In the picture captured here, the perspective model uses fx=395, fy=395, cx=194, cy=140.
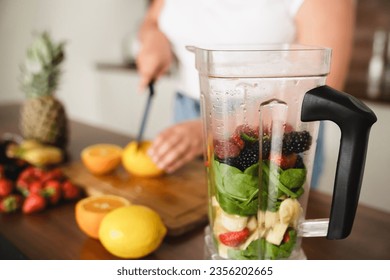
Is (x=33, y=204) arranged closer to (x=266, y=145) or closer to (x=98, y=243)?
(x=98, y=243)

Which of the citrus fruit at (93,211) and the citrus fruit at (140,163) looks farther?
the citrus fruit at (140,163)

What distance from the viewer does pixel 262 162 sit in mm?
418

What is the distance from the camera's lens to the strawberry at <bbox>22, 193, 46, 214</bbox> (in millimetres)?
627

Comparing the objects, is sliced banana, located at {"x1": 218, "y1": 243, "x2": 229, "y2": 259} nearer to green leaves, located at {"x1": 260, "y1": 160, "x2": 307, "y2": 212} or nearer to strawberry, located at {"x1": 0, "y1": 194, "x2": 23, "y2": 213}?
green leaves, located at {"x1": 260, "y1": 160, "x2": 307, "y2": 212}

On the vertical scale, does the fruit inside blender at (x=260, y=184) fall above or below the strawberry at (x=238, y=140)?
below

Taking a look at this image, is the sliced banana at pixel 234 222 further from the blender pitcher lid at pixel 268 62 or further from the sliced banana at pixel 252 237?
the blender pitcher lid at pixel 268 62

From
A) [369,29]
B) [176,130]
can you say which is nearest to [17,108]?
[176,130]

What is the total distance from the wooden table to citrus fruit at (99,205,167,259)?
3 cm

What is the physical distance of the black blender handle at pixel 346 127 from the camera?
35 cm

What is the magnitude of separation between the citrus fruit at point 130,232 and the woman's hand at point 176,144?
0.21 meters

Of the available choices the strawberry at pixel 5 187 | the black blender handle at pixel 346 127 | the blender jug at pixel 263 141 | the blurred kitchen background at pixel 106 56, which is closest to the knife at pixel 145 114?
the strawberry at pixel 5 187

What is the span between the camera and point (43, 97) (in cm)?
100

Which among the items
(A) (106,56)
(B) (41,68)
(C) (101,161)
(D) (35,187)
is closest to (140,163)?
(C) (101,161)

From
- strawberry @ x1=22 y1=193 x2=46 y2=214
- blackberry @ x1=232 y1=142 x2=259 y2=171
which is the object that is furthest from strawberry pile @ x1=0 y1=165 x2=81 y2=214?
blackberry @ x1=232 y1=142 x2=259 y2=171
